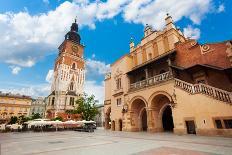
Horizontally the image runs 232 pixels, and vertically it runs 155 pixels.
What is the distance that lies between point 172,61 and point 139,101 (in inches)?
279

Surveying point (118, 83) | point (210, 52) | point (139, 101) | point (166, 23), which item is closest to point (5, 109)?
point (118, 83)

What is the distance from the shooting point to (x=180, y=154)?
581 cm

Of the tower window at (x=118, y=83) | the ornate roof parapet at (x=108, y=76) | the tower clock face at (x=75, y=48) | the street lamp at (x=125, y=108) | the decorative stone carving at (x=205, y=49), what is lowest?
the street lamp at (x=125, y=108)

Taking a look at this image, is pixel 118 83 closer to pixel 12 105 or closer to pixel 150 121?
pixel 150 121

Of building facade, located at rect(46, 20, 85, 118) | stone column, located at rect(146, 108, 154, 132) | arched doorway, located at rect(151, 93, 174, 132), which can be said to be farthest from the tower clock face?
stone column, located at rect(146, 108, 154, 132)

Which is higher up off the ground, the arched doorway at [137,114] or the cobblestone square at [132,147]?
the arched doorway at [137,114]

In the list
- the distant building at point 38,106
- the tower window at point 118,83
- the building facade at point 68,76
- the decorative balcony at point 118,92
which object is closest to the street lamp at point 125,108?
the decorative balcony at point 118,92

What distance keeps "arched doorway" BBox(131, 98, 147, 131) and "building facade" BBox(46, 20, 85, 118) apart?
3954 cm

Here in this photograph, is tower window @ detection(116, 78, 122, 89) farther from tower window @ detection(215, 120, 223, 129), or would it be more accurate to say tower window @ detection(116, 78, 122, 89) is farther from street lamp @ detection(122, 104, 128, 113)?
tower window @ detection(215, 120, 223, 129)

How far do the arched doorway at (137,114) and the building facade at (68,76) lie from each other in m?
39.5

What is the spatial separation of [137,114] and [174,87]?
27.0 feet

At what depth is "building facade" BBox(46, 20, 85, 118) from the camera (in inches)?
2173

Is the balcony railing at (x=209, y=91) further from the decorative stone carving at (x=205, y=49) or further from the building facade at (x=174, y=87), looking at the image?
the decorative stone carving at (x=205, y=49)

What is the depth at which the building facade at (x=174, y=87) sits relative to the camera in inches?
484
